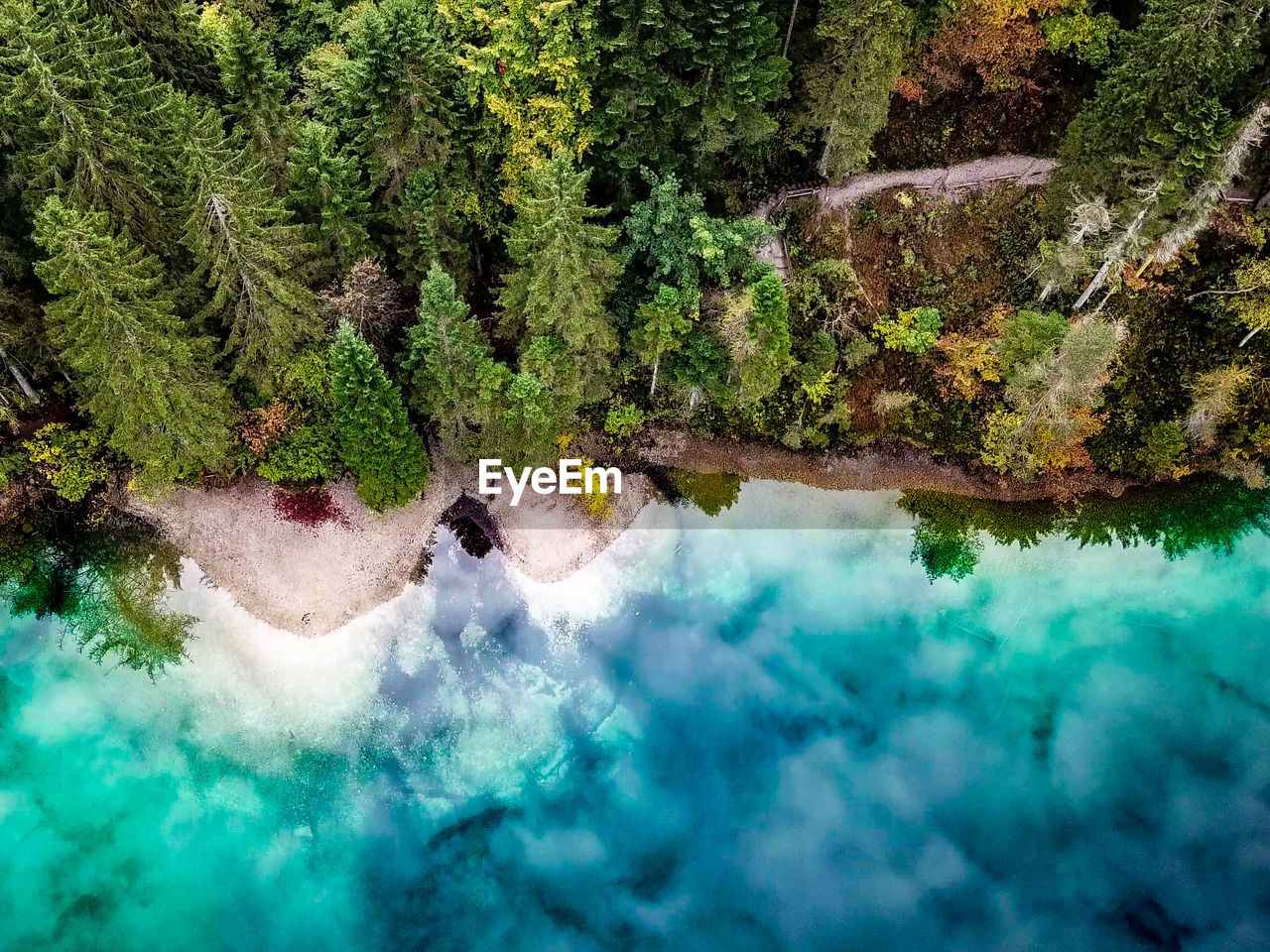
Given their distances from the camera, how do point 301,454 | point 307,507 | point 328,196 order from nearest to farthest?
point 328,196, point 301,454, point 307,507

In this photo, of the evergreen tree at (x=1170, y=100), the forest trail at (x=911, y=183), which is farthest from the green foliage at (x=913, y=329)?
the evergreen tree at (x=1170, y=100)

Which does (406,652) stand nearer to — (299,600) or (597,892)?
(299,600)

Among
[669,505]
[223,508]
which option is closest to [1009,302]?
[669,505]

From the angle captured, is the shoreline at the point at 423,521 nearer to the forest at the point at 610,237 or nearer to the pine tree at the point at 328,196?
the forest at the point at 610,237

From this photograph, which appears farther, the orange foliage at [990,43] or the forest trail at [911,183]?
the forest trail at [911,183]

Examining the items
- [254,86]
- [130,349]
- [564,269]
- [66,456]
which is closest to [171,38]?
[254,86]

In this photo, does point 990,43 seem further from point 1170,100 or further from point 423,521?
point 423,521
